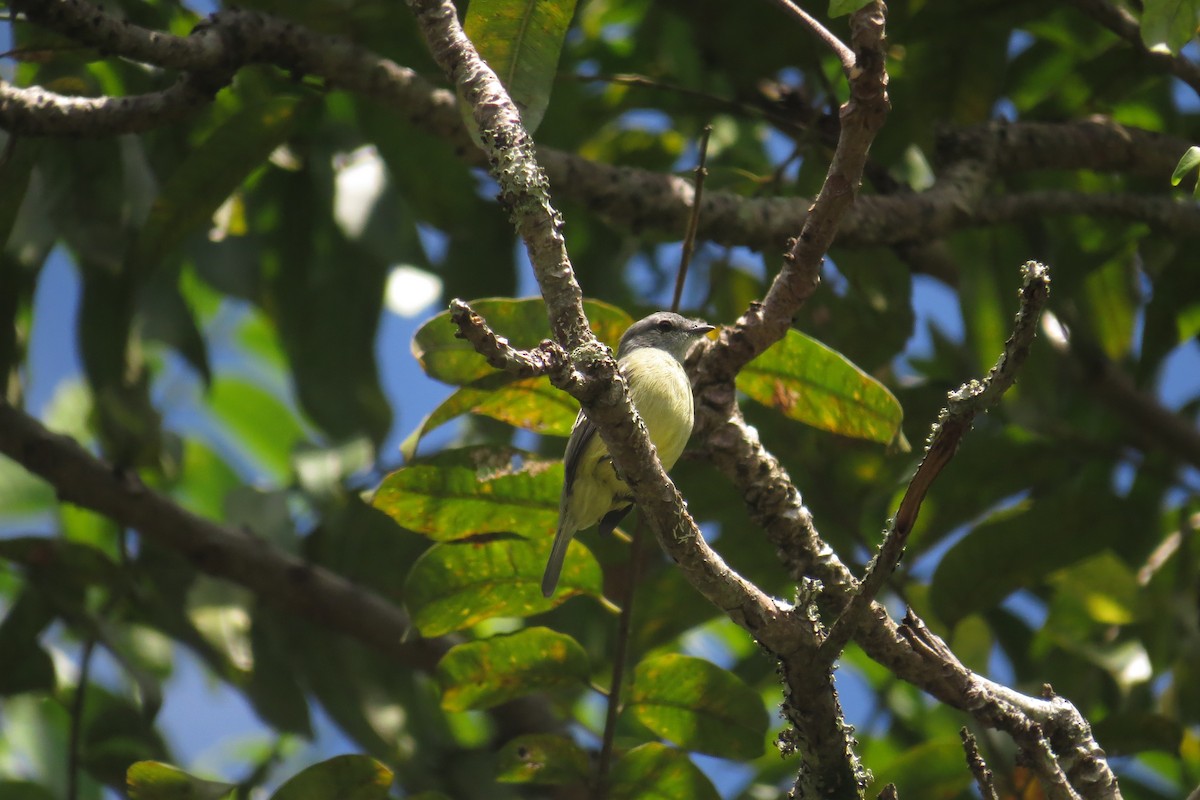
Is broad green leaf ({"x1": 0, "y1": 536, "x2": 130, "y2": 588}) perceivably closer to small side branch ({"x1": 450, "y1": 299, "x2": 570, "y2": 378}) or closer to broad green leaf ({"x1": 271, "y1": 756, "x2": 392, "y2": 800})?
broad green leaf ({"x1": 271, "y1": 756, "x2": 392, "y2": 800})

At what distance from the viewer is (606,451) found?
3129 mm

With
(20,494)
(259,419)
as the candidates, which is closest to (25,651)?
(20,494)

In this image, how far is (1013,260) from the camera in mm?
4617

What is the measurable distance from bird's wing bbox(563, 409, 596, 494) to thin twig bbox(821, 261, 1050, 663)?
1.10 m

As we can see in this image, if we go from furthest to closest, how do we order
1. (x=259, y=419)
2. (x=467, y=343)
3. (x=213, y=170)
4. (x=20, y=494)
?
(x=259, y=419), (x=20, y=494), (x=213, y=170), (x=467, y=343)

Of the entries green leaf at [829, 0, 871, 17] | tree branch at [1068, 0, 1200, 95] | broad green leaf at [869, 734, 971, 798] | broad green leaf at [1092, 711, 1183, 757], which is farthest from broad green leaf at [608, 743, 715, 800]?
tree branch at [1068, 0, 1200, 95]

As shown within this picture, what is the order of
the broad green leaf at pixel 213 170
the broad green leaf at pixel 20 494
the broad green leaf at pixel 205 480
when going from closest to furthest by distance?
the broad green leaf at pixel 213 170 → the broad green leaf at pixel 20 494 → the broad green leaf at pixel 205 480

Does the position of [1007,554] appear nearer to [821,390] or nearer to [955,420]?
[821,390]

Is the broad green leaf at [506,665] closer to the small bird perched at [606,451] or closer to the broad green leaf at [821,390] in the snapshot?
the small bird perched at [606,451]

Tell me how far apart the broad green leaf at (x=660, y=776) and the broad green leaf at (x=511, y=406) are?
888 mm

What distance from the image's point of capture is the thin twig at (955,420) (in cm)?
209

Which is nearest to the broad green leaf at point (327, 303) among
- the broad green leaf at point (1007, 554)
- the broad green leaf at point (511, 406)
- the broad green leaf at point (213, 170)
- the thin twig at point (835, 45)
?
the broad green leaf at point (213, 170)

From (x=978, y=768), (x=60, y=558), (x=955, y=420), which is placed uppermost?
(x=60, y=558)

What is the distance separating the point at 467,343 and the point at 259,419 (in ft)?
12.3
